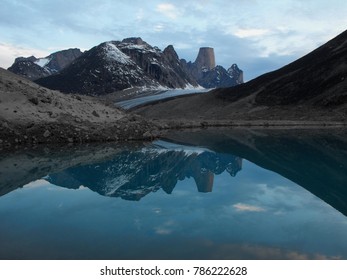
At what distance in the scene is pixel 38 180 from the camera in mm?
18938

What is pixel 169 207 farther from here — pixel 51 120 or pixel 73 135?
pixel 51 120

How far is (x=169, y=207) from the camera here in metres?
13.9

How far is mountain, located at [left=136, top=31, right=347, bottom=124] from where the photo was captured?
87.1 metres

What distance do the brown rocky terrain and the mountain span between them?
46.7m

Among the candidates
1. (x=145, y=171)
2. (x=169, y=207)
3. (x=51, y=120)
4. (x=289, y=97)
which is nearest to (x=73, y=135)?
(x=51, y=120)

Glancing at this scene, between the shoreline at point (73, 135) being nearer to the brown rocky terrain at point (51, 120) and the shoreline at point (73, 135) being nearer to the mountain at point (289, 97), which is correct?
the brown rocky terrain at point (51, 120)

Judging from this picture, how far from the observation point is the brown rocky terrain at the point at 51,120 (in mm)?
31319

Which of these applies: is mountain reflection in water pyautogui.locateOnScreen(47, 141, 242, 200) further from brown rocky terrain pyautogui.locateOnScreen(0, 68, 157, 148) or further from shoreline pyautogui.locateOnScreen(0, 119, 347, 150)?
brown rocky terrain pyautogui.locateOnScreen(0, 68, 157, 148)

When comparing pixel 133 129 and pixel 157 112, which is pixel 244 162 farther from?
pixel 157 112

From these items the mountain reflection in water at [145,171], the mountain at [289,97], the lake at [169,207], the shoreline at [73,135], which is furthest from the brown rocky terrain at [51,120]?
the mountain at [289,97]

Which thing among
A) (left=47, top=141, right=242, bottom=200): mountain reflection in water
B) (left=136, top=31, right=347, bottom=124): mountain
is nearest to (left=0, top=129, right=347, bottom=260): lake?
(left=47, top=141, right=242, bottom=200): mountain reflection in water

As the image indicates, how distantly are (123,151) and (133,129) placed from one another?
9.87 meters

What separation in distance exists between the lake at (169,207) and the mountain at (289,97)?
59.1m

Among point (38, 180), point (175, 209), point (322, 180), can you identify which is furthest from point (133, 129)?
point (175, 209)
